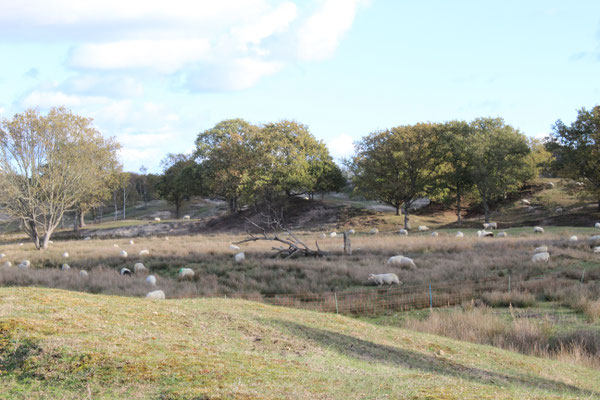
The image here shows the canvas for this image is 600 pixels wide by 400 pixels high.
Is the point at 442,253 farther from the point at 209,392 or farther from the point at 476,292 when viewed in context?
the point at 209,392

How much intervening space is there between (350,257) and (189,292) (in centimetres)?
1044

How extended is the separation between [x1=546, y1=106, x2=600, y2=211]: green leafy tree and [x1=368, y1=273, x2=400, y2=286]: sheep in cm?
3267

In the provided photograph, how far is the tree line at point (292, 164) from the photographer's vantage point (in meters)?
35.7

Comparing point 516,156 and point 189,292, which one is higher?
point 516,156

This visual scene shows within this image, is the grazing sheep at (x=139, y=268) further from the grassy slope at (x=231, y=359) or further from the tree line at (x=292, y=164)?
the tree line at (x=292, y=164)

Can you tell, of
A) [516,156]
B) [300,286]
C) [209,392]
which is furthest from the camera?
[516,156]

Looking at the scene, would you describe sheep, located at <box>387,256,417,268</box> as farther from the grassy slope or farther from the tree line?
the tree line

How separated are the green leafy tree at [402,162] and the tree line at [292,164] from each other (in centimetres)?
11

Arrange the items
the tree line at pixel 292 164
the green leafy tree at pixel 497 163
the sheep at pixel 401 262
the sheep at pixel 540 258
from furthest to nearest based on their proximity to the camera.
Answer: the green leafy tree at pixel 497 163
the tree line at pixel 292 164
the sheep at pixel 401 262
the sheep at pixel 540 258

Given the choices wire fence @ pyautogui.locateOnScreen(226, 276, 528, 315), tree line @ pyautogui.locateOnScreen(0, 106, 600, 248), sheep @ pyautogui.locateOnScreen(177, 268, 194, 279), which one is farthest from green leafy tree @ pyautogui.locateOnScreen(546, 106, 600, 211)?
sheep @ pyautogui.locateOnScreen(177, 268, 194, 279)

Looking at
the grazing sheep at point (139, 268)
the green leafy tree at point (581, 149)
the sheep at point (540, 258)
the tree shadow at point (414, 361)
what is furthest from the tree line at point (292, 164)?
the tree shadow at point (414, 361)

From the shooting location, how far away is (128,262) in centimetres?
2459

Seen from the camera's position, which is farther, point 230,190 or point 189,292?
point 230,190

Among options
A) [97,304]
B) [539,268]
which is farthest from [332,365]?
[539,268]
